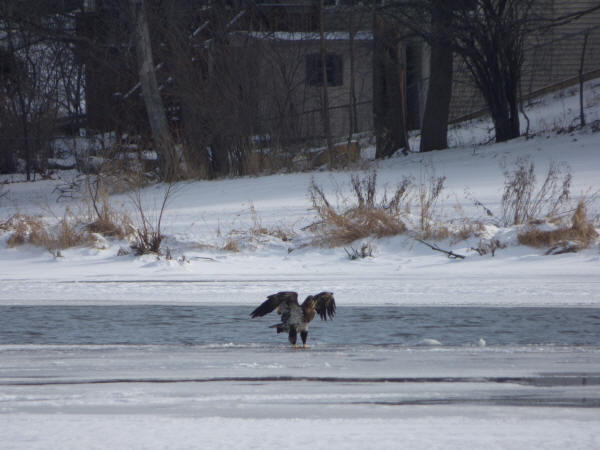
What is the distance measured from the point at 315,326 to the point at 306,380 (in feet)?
7.99

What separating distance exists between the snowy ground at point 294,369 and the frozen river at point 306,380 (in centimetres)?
Answer: 2

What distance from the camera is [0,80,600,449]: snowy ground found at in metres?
4.41

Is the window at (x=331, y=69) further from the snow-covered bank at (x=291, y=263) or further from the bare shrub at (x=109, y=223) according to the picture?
the bare shrub at (x=109, y=223)

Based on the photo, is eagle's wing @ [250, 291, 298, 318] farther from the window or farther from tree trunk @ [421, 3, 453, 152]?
the window

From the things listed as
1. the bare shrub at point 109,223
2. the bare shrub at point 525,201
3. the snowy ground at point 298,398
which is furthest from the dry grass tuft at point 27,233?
the bare shrub at point 525,201

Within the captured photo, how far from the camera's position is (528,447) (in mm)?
4121

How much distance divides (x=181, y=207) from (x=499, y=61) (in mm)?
10770

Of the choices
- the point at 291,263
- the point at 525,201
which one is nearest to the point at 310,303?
the point at 291,263

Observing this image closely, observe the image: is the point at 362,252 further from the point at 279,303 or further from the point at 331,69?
the point at 331,69

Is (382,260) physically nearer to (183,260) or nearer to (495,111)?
(183,260)

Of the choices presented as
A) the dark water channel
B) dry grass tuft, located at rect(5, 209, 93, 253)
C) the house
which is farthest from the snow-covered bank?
the house

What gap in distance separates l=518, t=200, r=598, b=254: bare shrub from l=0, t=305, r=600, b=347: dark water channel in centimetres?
332

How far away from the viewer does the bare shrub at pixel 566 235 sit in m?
11.7

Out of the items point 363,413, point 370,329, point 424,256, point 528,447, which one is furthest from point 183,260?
point 528,447
